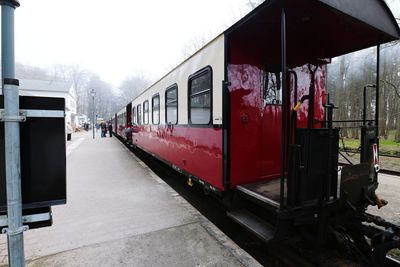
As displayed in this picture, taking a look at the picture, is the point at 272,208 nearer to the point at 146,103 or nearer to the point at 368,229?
the point at 368,229

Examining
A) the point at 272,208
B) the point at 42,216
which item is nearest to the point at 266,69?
the point at 272,208

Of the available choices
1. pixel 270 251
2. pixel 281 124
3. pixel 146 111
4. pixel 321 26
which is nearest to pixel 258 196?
pixel 270 251

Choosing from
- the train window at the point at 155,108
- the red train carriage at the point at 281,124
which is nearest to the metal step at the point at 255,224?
the red train carriage at the point at 281,124

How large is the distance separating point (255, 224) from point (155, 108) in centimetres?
561

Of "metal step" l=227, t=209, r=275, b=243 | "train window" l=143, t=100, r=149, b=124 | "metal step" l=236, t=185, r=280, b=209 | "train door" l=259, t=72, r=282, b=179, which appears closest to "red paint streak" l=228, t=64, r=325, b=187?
"train door" l=259, t=72, r=282, b=179

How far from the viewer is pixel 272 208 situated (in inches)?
109

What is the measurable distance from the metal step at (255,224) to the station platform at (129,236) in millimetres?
287

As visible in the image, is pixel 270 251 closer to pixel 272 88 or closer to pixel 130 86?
pixel 272 88

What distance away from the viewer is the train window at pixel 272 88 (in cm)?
402

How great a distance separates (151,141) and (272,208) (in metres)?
6.38

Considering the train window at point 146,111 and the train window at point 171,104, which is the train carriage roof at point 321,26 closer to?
the train window at point 171,104

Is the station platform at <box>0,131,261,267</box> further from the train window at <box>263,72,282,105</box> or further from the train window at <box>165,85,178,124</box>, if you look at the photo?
the train window at <box>263,72,282,105</box>

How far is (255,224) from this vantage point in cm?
313

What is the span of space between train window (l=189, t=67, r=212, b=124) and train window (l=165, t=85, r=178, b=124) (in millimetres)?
978
